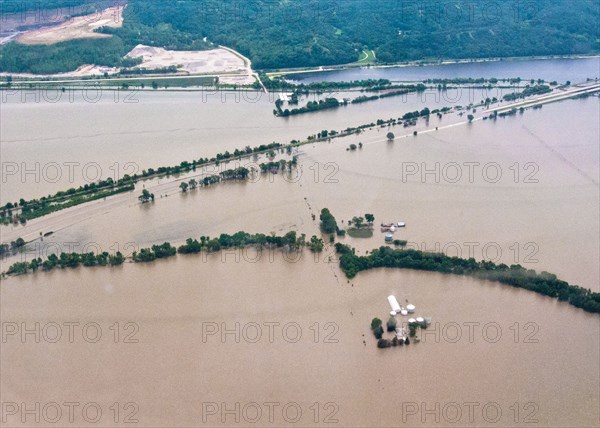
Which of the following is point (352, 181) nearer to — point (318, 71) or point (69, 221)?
point (69, 221)

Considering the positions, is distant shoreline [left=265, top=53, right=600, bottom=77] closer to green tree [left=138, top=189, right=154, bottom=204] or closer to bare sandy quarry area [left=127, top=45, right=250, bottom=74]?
bare sandy quarry area [left=127, top=45, right=250, bottom=74]

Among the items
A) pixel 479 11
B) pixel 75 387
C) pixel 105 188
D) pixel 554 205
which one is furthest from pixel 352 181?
pixel 479 11

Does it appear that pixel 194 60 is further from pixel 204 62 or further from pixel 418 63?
pixel 418 63

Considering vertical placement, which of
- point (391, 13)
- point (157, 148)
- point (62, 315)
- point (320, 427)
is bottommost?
point (320, 427)

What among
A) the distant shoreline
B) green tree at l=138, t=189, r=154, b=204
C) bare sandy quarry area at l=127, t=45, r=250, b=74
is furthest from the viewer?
the distant shoreline

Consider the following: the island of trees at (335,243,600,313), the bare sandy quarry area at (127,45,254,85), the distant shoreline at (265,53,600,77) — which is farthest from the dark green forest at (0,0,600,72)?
the island of trees at (335,243,600,313)

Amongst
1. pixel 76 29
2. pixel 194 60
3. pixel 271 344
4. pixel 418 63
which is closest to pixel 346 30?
pixel 418 63
